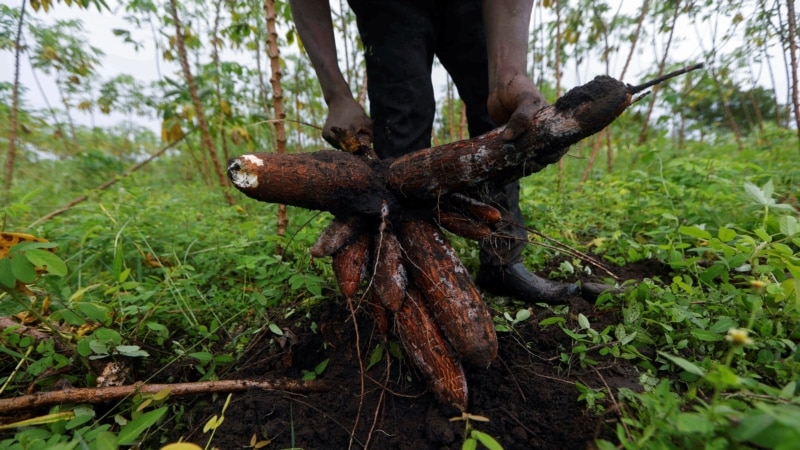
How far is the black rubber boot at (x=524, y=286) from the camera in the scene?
153 cm

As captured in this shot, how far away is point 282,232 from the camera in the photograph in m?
2.00

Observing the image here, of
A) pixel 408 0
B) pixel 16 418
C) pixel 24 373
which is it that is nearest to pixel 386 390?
pixel 16 418

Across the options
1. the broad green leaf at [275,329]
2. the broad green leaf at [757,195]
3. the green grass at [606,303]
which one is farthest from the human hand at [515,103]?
the broad green leaf at [275,329]

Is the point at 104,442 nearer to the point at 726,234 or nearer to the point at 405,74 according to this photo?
the point at 405,74

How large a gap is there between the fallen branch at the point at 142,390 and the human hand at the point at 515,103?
107 centimetres

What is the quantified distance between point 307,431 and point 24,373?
1009 mm

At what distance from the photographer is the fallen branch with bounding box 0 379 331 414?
99 cm

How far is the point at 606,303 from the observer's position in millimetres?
Result: 1364

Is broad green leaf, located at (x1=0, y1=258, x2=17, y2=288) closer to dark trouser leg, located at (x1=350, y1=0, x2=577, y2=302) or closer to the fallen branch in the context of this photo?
the fallen branch

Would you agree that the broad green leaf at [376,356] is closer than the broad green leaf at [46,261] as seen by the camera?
No

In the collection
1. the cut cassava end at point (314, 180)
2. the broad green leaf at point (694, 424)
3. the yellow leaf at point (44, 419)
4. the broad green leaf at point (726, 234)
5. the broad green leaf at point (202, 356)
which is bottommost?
the yellow leaf at point (44, 419)

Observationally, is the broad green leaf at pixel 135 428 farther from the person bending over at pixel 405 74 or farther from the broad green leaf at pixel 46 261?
the person bending over at pixel 405 74

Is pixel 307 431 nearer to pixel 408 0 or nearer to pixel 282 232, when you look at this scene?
pixel 282 232

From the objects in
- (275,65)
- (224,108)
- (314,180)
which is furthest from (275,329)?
(224,108)
